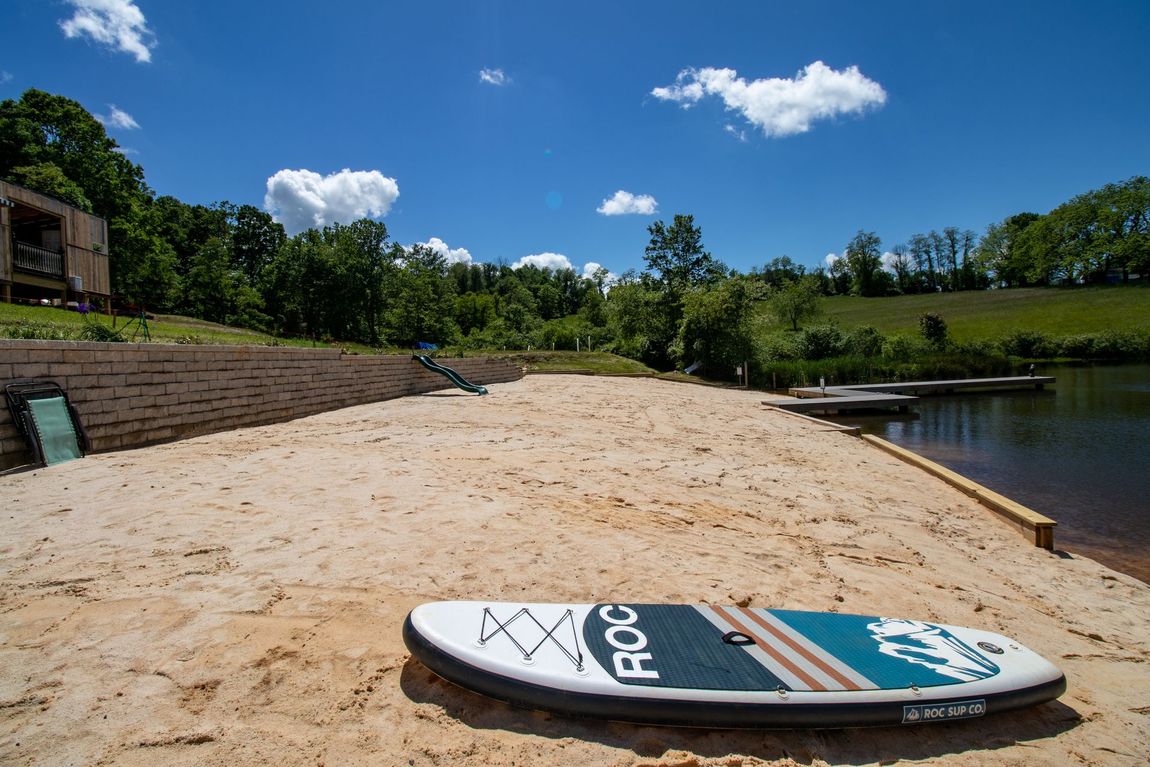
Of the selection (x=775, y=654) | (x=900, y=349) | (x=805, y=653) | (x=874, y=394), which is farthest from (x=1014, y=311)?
(x=775, y=654)

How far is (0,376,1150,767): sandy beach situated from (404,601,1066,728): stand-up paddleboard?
0.12 metres

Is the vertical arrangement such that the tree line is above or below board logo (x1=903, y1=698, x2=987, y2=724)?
above

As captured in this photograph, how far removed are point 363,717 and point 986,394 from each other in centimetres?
2978

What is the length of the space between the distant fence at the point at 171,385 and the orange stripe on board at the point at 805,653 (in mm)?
7279

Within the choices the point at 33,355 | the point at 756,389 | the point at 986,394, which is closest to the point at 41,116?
the point at 33,355

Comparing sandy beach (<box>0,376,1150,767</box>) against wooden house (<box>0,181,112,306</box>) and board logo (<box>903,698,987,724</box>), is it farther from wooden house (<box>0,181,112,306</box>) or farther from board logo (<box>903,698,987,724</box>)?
wooden house (<box>0,181,112,306</box>)

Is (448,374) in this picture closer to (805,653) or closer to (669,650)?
(669,650)

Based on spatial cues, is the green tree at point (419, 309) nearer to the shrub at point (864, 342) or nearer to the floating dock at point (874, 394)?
the floating dock at point (874, 394)

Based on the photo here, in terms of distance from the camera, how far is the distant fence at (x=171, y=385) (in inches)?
224

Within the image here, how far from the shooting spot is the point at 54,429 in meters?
5.57

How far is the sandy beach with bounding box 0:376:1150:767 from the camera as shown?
1986mm

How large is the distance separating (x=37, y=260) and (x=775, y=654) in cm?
2251

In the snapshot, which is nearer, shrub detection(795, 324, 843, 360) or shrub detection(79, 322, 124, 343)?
shrub detection(79, 322, 124, 343)

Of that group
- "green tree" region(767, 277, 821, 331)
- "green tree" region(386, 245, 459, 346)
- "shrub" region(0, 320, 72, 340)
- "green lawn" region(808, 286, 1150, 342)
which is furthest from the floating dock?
"green tree" region(386, 245, 459, 346)
